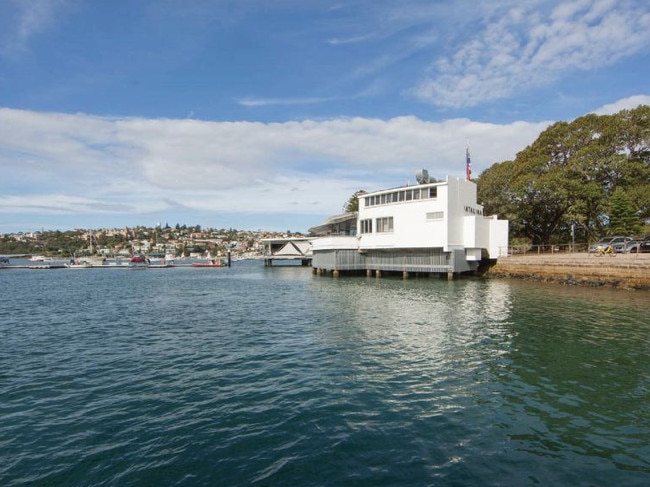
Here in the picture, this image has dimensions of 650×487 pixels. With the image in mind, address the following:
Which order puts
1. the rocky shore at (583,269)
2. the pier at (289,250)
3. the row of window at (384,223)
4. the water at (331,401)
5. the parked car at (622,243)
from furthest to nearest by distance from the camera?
the pier at (289,250), the row of window at (384,223), the parked car at (622,243), the rocky shore at (583,269), the water at (331,401)

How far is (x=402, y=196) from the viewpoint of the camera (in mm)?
47312

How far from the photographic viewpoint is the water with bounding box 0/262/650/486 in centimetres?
745

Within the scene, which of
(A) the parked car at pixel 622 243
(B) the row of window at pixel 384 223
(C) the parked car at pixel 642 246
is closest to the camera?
(C) the parked car at pixel 642 246

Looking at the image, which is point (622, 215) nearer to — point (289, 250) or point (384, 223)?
point (384, 223)

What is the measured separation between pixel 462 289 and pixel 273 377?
27566 mm

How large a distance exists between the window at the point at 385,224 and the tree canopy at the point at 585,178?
61.3 ft

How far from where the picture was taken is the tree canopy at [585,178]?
48.9 metres

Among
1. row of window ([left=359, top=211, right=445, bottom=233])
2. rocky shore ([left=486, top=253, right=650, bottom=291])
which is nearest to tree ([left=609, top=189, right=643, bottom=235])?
rocky shore ([left=486, top=253, right=650, bottom=291])

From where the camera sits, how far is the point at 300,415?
9859 mm

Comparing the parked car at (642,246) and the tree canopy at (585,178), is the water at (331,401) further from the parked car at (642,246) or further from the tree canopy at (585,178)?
the tree canopy at (585,178)

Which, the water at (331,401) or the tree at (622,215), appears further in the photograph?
the tree at (622,215)

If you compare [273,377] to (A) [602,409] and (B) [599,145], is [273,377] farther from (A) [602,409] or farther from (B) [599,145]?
(B) [599,145]

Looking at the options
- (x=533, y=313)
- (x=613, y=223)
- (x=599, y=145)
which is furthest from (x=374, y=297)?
(x=599, y=145)

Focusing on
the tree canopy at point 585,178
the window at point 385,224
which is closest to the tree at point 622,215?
the tree canopy at point 585,178
